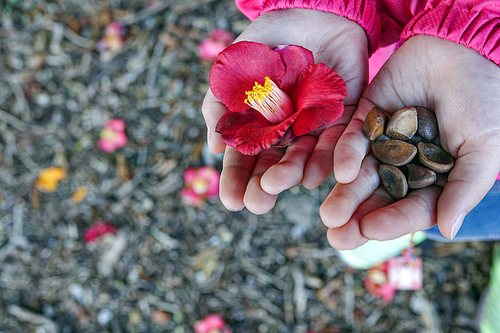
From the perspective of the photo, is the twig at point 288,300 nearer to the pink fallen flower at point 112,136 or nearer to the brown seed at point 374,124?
the brown seed at point 374,124

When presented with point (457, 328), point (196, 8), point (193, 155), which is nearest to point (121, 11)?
point (196, 8)

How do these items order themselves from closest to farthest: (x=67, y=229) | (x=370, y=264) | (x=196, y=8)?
(x=370, y=264)
(x=67, y=229)
(x=196, y=8)

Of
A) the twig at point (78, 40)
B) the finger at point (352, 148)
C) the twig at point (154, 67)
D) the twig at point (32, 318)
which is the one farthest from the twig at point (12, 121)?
the finger at point (352, 148)

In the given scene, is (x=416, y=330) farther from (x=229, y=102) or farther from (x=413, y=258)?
(x=229, y=102)

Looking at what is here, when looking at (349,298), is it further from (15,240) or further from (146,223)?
(15,240)

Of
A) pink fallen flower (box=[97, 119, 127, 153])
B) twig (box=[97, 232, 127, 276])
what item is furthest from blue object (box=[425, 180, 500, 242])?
pink fallen flower (box=[97, 119, 127, 153])

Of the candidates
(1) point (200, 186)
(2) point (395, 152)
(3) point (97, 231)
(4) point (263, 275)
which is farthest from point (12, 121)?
(2) point (395, 152)
